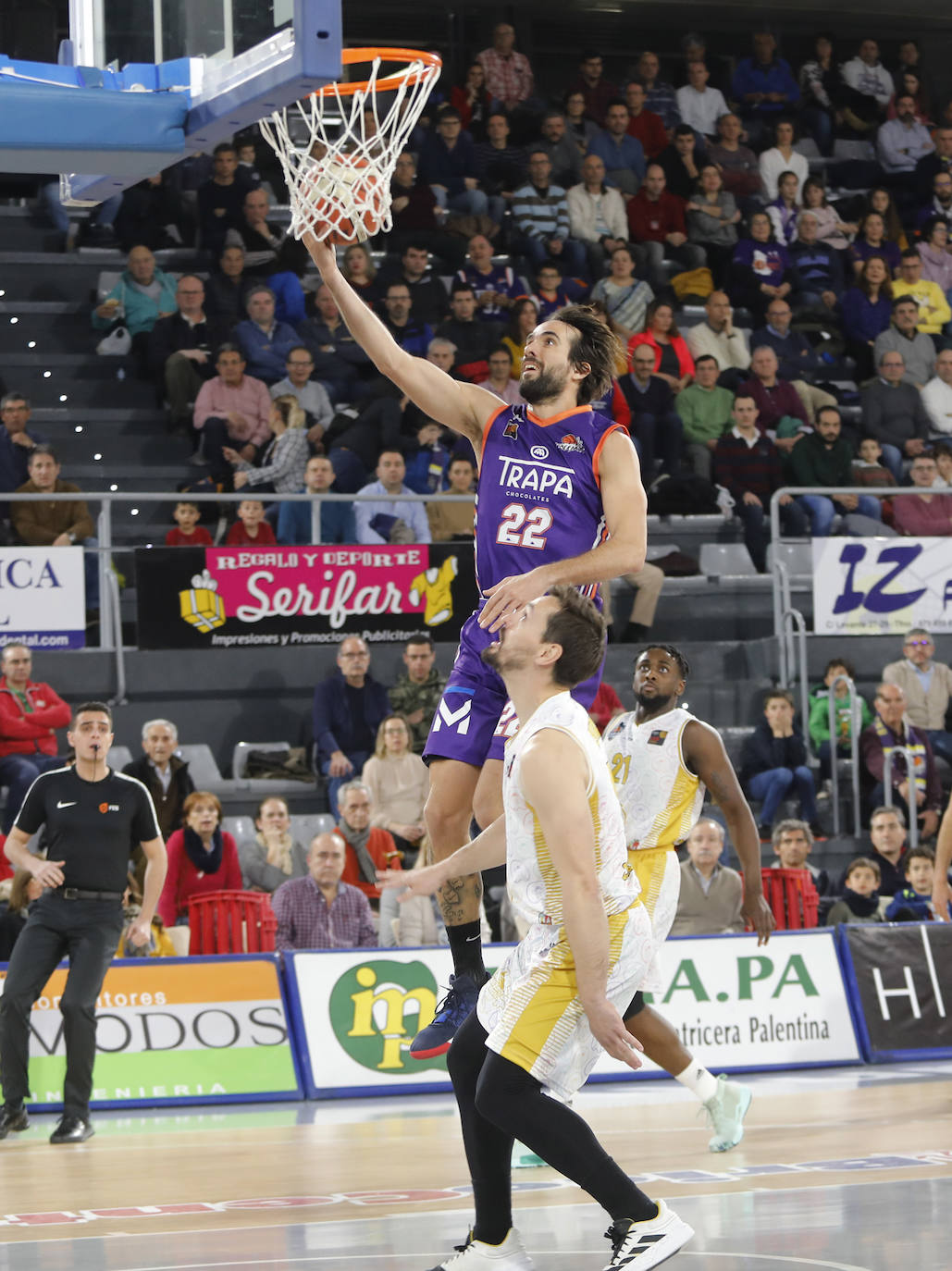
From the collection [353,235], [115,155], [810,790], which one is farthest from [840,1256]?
[810,790]

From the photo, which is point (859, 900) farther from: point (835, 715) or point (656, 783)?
point (656, 783)

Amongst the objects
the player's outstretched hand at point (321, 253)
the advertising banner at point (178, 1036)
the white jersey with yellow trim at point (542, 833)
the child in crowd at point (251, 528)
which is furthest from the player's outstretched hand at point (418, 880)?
the child in crowd at point (251, 528)

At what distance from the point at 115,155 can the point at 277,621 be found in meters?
7.90

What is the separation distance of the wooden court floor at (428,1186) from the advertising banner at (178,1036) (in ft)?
0.66

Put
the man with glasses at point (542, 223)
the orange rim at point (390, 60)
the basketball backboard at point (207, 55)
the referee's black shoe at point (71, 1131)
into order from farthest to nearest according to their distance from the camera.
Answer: the man with glasses at point (542, 223)
the referee's black shoe at point (71, 1131)
the orange rim at point (390, 60)
the basketball backboard at point (207, 55)

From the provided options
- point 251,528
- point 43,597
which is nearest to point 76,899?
point 43,597

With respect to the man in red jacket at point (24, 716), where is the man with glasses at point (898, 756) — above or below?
below

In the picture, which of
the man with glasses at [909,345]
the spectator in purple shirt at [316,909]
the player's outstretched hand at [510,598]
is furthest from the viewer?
the man with glasses at [909,345]

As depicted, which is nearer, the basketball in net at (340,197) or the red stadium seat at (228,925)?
the basketball in net at (340,197)

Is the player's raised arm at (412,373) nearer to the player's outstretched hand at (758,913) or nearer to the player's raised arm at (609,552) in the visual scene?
the player's raised arm at (609,552)

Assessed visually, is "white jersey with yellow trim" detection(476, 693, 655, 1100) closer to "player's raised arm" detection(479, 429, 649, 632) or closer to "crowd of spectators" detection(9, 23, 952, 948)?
"player's raised arm" detection(479, 429, 649, 632)

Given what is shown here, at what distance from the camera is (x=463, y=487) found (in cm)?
1482

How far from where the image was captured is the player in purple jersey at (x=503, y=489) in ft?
19.0

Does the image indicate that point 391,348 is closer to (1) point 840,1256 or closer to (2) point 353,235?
(2) point 353,235
